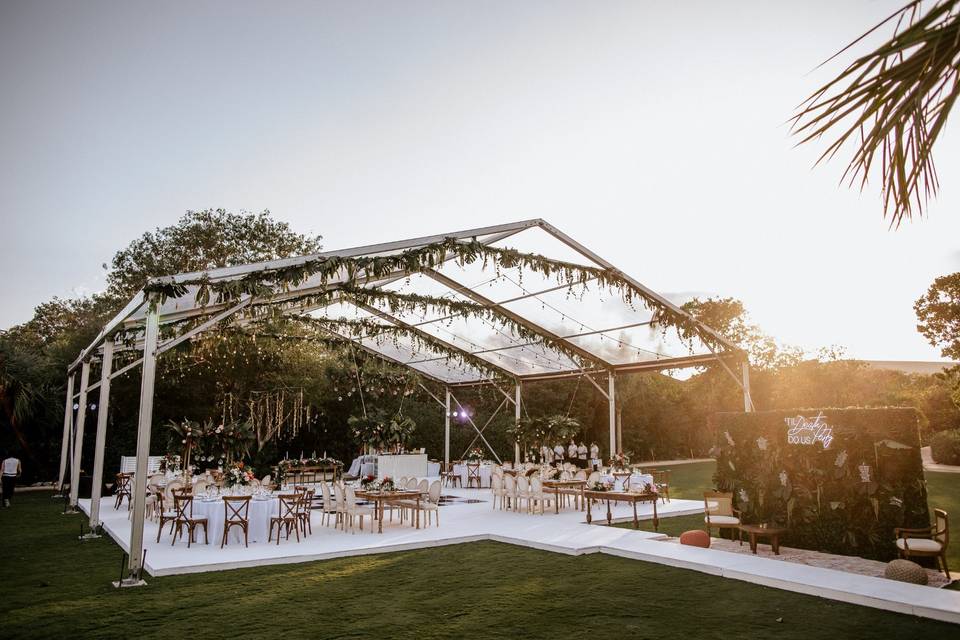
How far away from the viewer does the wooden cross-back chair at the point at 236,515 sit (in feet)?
28.7

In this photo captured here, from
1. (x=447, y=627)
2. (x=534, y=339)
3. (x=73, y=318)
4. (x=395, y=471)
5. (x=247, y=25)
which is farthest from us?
(x=73, y=318)

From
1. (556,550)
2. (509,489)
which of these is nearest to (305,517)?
(556,550)

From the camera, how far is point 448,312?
14031 millimetres

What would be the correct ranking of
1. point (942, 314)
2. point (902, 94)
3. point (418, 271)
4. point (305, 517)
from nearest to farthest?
point (902, 94)
point (305, 517)
point (418, 271)
point (942, 314)

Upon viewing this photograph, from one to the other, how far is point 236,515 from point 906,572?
846cm

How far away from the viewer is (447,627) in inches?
196

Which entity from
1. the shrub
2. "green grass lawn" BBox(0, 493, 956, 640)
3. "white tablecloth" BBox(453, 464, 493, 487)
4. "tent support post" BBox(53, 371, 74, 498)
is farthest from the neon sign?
the shrub

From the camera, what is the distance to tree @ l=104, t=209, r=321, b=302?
74.5 feet

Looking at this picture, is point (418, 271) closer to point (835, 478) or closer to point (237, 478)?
point (237, 478)

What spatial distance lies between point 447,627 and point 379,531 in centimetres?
537

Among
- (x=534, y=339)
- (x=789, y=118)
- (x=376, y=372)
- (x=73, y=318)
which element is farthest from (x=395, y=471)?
(x=73, y=318)

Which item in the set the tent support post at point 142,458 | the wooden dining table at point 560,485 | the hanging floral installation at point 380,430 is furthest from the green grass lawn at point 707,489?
the hanging floral installation at point 380,430

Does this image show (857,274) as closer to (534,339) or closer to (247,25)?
(534,339)

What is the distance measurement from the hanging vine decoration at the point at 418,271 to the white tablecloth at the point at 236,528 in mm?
3079
